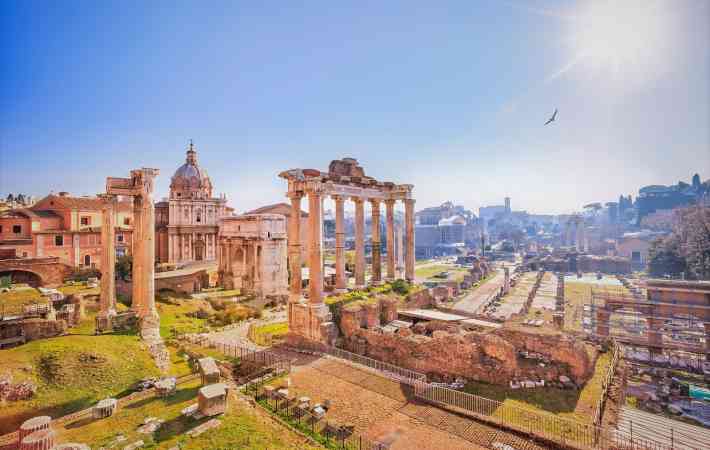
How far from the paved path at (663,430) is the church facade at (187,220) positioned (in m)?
41.3

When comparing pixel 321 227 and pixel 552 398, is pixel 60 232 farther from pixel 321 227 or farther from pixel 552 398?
pixel 552 398

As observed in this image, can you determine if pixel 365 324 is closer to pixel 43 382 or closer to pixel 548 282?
pixel 43 382

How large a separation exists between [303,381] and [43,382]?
8.53 m

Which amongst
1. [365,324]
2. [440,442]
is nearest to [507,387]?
[440,442]

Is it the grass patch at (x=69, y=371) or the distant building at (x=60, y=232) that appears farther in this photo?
the distant building at (x=60, y=232)

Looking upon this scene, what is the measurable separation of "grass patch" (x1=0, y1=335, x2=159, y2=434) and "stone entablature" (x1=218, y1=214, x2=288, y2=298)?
772 inches

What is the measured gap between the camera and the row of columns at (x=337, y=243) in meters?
17.4

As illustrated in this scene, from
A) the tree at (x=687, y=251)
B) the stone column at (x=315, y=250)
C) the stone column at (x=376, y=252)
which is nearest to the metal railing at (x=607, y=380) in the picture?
the stone column at (x=315, y=250)

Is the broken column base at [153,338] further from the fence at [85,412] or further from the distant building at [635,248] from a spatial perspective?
the distant building at [635,248]

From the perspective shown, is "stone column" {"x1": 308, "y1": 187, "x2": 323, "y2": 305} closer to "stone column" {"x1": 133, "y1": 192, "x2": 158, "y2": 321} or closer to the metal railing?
"stone column" {"x1": 133, "y1": 192, "x2": 158, "y2": 321}

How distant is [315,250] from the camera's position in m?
17.5

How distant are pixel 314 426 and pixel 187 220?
3936cm

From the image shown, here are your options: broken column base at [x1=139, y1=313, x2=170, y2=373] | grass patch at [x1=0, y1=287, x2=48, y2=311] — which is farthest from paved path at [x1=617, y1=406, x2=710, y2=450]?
grass patch at [x1=0, y1=287, x2=48, y2=311]

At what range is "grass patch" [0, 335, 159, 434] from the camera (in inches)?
403
